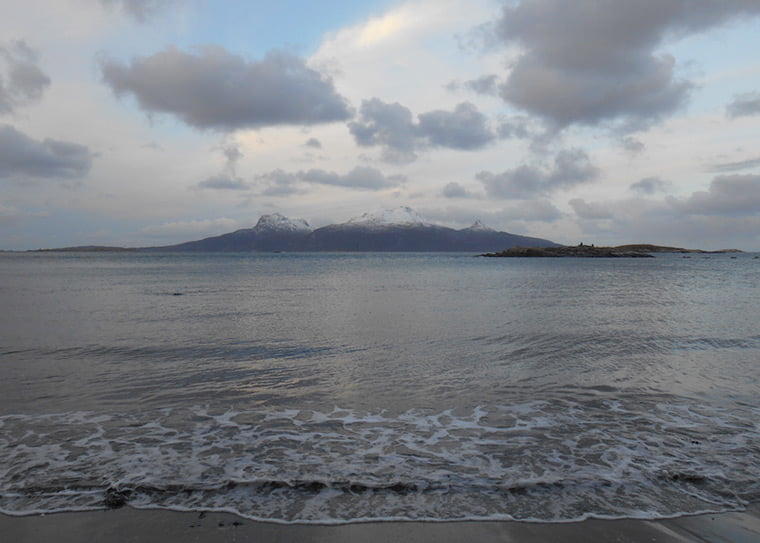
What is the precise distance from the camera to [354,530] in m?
5.75

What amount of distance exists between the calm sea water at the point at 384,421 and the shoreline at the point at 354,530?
0.77 ft

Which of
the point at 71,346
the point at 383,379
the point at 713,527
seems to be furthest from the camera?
the point at 71,346

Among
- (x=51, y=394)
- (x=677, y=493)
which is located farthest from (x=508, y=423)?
(x=51, y=394)

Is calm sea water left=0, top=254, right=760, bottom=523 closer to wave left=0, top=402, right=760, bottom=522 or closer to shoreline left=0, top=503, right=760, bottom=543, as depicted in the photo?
wave left=0, top=402, right=760, bottom=522

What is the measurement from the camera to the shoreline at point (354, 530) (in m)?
5.57

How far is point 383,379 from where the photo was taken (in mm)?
13141

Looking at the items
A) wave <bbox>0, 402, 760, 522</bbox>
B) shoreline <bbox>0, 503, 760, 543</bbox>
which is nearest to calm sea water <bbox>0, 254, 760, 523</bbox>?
wave <bbox>0, 402, 760, 522</bbox>

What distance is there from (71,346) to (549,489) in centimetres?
1864

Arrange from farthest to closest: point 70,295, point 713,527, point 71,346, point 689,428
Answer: point 70,295 → point 71,346 → point 689,428 → point 713,527

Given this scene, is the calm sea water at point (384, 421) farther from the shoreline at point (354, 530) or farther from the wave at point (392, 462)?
the shoreline at point (354, 530)

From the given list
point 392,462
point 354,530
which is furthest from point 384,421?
point 354,530

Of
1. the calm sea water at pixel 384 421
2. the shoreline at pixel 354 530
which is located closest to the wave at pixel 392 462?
the calm sea water at pixel 384 421

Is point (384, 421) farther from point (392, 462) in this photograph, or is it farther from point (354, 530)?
point (354, 530)

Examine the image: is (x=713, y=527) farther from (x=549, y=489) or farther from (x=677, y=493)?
(x=549, y=489)
